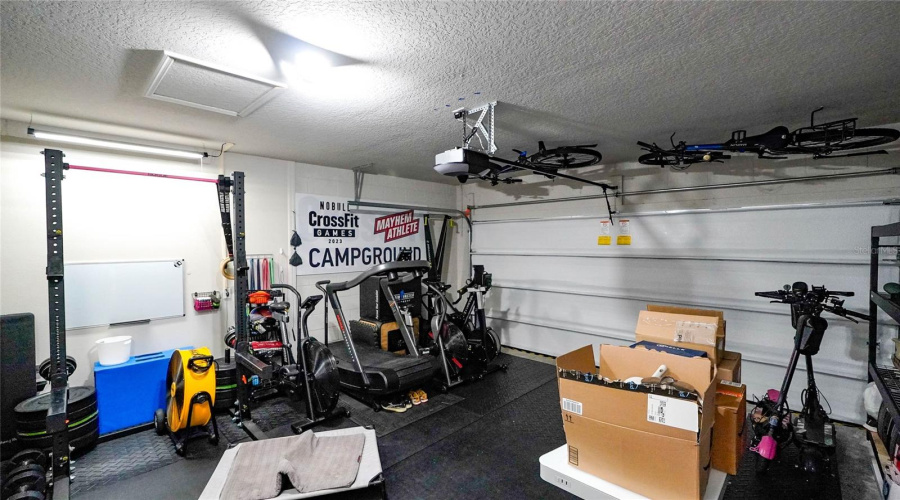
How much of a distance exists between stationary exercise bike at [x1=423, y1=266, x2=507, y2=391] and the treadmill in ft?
0.70

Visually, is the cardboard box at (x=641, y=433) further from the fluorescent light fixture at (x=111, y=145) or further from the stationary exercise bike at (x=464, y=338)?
the fluorescent light fixture at (x=111, y=145)

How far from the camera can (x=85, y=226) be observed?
3277 mm

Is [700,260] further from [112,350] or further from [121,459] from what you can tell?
[112,350]

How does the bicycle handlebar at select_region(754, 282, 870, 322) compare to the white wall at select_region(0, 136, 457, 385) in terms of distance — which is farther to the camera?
the white wall at select_region(0, 136, 457, 385)

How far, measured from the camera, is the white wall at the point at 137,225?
3.01 m

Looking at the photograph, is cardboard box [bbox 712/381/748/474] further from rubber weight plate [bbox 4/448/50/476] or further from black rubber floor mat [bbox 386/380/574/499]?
rubber weight plate [bbox 4/448/50/476]

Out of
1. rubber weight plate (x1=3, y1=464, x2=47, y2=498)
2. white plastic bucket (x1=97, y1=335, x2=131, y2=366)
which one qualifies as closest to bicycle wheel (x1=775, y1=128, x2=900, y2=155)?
rubber weight plate (x1=3, y1=464, x2=47, y2=498)

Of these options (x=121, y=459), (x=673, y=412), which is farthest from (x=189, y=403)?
(x=673, y=412)

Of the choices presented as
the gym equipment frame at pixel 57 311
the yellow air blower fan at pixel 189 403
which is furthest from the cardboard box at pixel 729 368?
the gym equipment frame at pixel 57 311

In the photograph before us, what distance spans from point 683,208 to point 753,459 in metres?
2.51

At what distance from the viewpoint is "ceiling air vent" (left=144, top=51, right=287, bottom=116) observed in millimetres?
2043

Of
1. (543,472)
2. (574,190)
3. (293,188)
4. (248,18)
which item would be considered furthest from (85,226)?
(574,190)

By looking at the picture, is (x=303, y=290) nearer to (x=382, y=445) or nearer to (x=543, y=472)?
(x=382, y=445)

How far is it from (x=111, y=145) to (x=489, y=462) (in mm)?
4126
